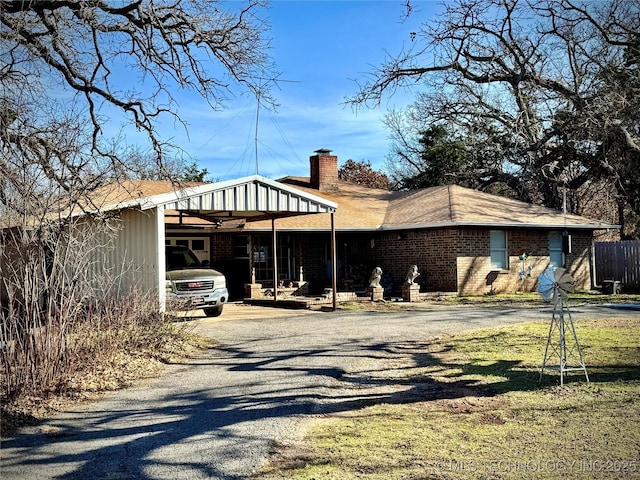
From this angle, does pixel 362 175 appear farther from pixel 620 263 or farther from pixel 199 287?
pixel 199 287

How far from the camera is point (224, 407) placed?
7.78 metres

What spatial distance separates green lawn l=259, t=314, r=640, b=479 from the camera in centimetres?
553

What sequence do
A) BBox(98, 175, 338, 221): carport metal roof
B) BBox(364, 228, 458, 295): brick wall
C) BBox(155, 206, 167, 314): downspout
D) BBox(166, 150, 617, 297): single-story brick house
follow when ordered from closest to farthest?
BBox(155, 206, 167, 314): downspout, BBox(98, 175, 338, 221): carport metal roof, BBox(364, 228, 458, 295): brick wall, BBox(166, 150, 617, 297): single-story brick house

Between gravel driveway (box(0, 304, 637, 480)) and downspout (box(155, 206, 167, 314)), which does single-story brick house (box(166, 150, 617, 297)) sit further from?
gravel driveway (box(0, 304, 637, 480))

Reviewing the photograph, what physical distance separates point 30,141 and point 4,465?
640 centimetres

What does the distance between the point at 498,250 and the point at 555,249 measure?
10.3 ft

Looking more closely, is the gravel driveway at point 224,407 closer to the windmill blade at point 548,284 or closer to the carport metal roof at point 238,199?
the windmill blade at point 548,284

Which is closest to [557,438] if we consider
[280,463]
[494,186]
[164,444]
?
[280,463]

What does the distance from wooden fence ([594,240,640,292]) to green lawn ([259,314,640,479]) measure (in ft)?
54.2

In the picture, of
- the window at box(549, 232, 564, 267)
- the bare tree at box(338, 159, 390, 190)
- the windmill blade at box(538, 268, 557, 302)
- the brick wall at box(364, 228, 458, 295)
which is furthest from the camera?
the bare tree at box(338, 159, 390, 190)

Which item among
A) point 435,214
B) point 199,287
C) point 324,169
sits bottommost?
point 199,287

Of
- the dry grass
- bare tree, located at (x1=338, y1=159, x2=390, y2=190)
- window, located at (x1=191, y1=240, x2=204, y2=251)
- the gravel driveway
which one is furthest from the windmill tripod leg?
bare tree, located at (x1=338, y1=159, x2=390, y2=190)

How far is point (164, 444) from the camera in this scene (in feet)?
20.9

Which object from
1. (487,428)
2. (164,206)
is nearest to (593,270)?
(164,206)
